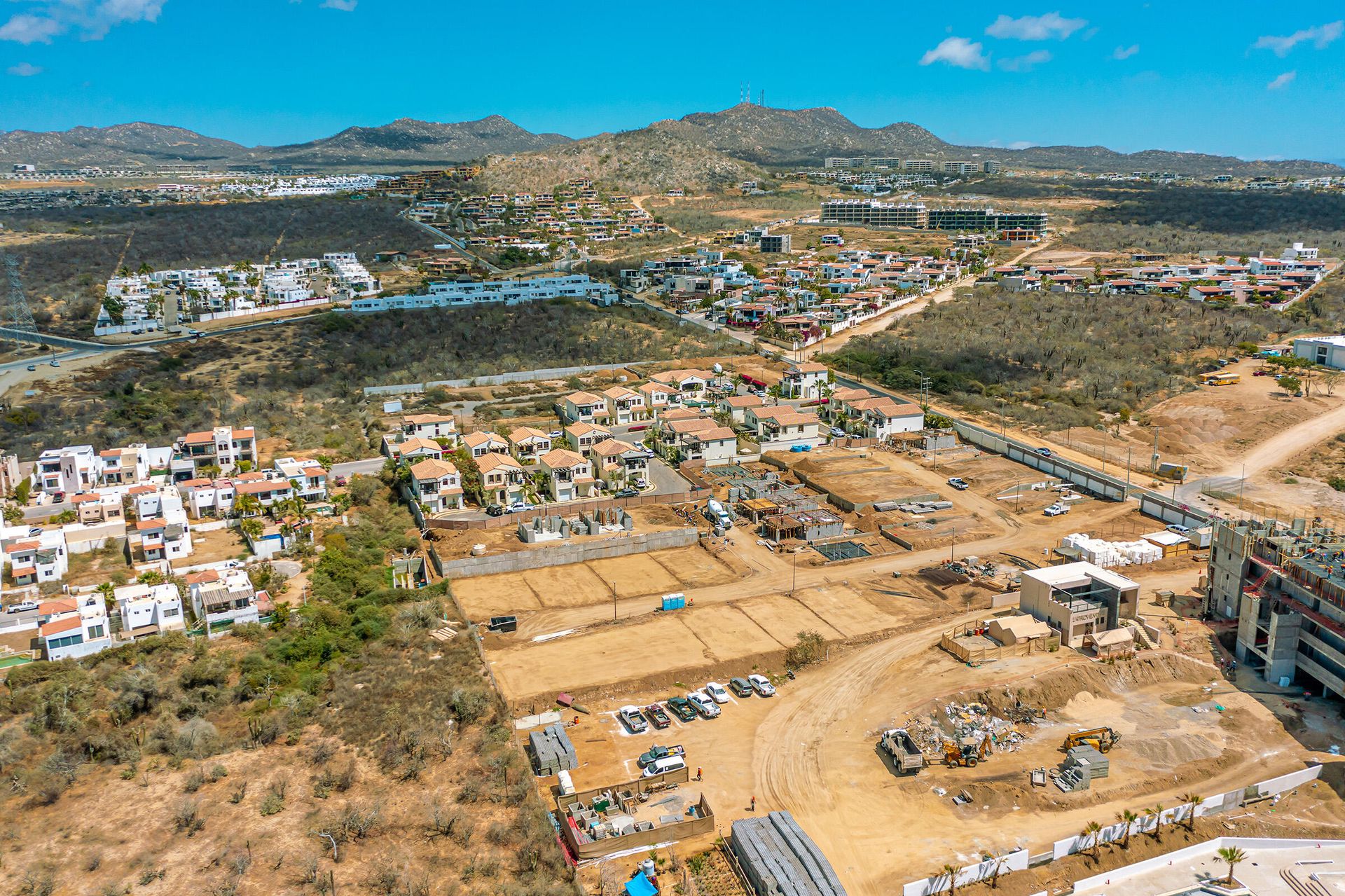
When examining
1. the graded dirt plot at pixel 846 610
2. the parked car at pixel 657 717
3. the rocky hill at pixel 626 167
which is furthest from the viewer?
the rocky hill at pixel 626 167

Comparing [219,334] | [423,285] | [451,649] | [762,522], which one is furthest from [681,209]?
[451,649]

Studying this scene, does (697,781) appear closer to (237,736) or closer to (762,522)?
(237,736)

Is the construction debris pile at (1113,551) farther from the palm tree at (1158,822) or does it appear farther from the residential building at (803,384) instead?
the residential building at (803,384)

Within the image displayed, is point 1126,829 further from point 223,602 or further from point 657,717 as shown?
point 223,602

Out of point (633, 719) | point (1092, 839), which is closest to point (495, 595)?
point (633, 719)

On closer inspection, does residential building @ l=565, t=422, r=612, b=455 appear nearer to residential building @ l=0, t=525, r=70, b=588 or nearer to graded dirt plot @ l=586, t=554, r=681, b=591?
graded dirt plot @ l=586, t=554, r=681, b=591

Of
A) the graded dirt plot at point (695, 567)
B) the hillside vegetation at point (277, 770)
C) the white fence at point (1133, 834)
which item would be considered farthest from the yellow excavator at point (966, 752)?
the graded dirt plot at point (695, 567)
